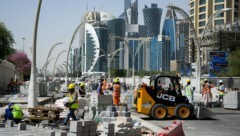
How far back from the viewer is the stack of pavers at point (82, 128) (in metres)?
11.0

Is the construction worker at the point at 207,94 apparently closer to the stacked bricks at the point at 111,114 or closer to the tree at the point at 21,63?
the stacked bricks at the point at 111,114

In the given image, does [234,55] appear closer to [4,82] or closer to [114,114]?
[4,82]

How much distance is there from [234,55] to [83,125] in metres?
60.2

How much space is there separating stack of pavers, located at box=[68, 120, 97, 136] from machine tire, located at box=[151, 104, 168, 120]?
24.6 feet

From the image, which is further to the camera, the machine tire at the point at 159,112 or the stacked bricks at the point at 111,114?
the machine tire at the point at 159,112

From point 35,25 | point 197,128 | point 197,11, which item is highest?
point 197,11

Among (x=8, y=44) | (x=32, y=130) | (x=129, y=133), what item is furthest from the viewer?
(x=8, y=44)

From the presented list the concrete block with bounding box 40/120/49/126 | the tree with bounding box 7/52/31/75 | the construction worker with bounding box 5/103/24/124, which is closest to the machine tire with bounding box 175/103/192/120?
the concrete block with bounding box 40/120/49/126

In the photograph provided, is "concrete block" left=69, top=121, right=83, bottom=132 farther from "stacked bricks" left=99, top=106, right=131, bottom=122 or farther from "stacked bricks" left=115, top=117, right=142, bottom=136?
"stacked bricks" left=99, top=106, right=131, bottom=122

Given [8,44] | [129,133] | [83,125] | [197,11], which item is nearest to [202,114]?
[129,133]

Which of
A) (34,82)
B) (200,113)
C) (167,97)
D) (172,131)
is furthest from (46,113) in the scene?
(172,131)

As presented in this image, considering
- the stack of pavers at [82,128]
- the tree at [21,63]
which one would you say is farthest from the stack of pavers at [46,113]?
the tree at [21,63]

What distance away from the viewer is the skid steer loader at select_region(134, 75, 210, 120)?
1931 centimetres

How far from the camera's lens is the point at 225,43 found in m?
76.0
